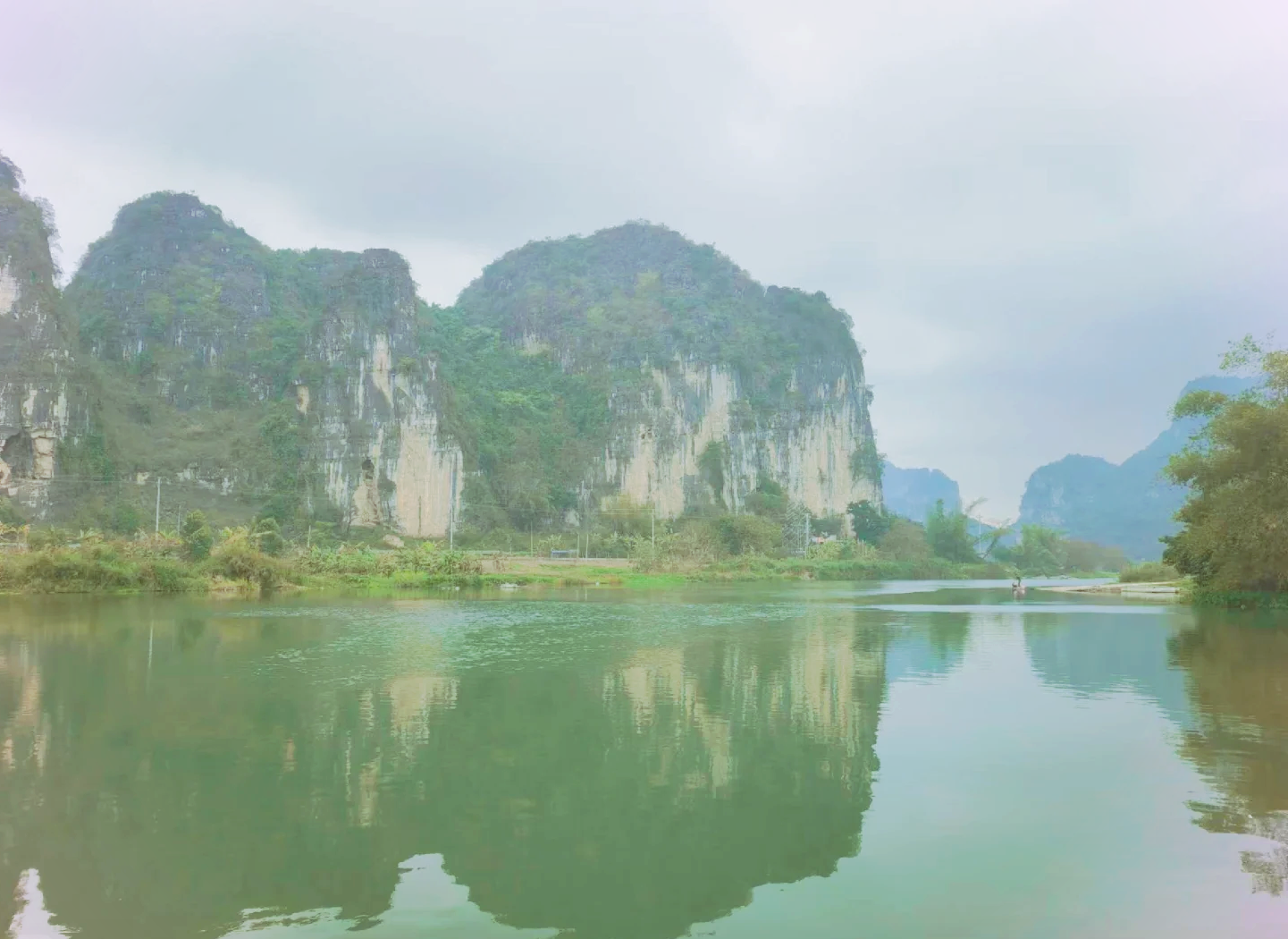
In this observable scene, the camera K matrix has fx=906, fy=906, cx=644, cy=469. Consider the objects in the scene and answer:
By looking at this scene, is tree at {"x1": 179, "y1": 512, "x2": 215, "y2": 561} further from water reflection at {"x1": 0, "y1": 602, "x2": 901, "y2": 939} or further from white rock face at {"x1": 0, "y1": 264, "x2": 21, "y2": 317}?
white rock face at {"x1": 0, "y1": 264, "x2": 21, "y2": 317}

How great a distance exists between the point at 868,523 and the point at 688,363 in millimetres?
24685

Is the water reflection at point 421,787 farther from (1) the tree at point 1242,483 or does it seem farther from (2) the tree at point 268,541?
(2) the tree at point 268,541

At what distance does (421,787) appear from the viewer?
6879mm

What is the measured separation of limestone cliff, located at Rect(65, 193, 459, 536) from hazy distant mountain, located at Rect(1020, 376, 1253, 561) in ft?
328

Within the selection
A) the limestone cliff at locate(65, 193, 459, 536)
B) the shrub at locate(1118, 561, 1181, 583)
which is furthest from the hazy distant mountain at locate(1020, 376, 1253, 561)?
the limestone cliff at locate(65, 193, 459, 536)

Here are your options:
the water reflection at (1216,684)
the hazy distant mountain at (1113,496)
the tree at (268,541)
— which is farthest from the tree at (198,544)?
the hazy distant mountain at (1113,496)

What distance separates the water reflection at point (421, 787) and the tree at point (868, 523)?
7608cm

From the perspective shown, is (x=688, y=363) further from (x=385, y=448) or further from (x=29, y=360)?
(x=29, y=360)

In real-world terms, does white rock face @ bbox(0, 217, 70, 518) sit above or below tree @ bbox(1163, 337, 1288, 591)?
above

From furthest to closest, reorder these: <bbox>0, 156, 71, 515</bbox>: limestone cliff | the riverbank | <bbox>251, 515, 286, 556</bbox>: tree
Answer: <bbox>0, 156, 71, 515</bbox>: limestone cliff
<bbox>251, 515, 286, 556</bbox>: tree
the riverbank

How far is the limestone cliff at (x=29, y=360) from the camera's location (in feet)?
175

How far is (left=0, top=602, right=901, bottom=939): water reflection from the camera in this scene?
4.91 metres

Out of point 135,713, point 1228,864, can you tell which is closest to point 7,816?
point 135,713

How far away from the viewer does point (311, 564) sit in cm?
3906
